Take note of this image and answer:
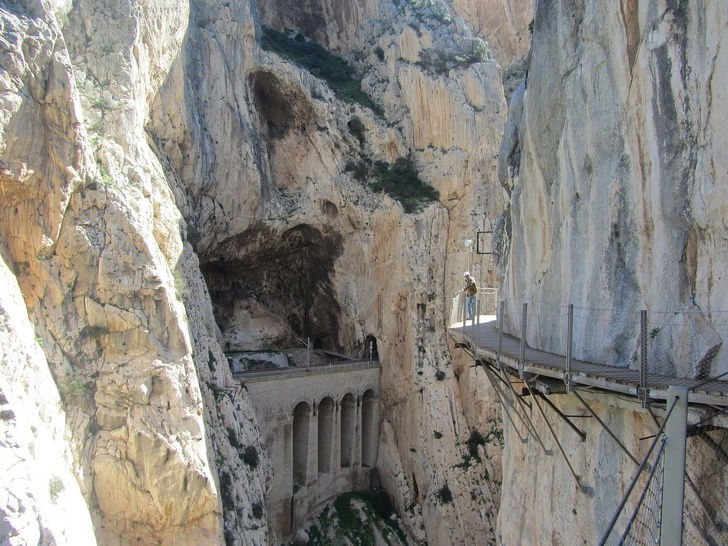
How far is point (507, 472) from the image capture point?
15.4m

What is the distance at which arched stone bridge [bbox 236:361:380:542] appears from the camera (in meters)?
27.9

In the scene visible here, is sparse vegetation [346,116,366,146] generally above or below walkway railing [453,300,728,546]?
above

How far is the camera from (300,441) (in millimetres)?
30281

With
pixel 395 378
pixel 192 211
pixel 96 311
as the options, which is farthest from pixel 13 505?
pixel 395 378

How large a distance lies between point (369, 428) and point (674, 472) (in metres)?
29.2

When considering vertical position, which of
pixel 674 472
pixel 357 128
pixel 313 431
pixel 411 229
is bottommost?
pixel 313 431

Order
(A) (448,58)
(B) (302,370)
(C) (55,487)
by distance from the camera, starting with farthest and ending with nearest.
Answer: (A) (448,58)
(B) (302,370)
(C) (55,487)

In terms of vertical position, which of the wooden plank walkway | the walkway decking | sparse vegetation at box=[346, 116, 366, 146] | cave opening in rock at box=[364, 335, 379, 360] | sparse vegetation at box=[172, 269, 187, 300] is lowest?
the walkway decking

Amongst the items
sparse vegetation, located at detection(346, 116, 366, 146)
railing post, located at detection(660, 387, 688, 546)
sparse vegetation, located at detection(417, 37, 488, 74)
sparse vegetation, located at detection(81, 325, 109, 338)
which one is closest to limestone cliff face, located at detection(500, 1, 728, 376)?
railing post, located at detection(660, 387, 688, 546)

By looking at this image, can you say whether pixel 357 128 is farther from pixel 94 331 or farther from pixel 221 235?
pixel 94 331

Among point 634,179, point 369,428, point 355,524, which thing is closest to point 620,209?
point 634,179

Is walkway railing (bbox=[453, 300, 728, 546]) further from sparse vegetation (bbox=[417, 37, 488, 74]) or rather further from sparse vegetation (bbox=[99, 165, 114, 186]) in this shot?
sparse vegetation (bbox=[417, 37, 488, 74])

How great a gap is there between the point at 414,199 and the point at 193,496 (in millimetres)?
20810

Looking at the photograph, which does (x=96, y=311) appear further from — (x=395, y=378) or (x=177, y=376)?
(x=395, y=378)
